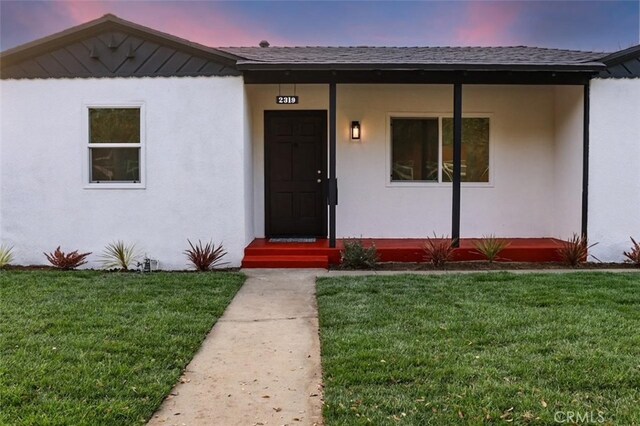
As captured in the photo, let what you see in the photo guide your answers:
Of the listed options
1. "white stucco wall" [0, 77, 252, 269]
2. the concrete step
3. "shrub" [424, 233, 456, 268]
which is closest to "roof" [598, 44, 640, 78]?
"shrub" [424, 233, 456, 268]

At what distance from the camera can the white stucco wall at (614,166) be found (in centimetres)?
845

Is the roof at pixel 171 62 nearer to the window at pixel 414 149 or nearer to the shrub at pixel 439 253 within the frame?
Answer: the window at pixel 414 149

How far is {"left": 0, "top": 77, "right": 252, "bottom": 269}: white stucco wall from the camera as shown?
822cm

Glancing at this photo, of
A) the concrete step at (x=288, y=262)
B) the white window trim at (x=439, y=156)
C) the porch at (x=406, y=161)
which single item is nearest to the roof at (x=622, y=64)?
the porch at (x=406, y=161)

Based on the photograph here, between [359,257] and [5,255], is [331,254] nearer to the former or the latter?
[359,257]

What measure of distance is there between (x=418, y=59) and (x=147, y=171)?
16.0 ft

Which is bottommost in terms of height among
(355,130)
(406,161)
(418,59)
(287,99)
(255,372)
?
(255,372)

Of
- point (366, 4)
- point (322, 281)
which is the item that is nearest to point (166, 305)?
point (322, 281)

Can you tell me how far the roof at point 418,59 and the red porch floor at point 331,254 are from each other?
2.93 meters

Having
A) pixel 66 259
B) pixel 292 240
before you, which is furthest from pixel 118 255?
pixel 292 240

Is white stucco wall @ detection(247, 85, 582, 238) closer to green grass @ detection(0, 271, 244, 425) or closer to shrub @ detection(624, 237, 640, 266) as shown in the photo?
shrub @ detection(624, 237, 640, 266)

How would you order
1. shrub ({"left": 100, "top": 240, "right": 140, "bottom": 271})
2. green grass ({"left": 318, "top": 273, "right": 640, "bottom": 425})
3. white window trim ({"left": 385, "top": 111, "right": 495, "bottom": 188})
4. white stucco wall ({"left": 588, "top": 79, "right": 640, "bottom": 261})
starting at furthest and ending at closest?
1. white window trim ({"left": 385, "top": 111, "right": 495, "bottom": 188})
2. white stucco wall ({"left": 588, "top": 79, "right": 640, "bottom": 261})
3. shrub ({"left": 100, "top": 240, "right": 140, "bottom": 271})
4. green grass ({"left": 318, "top": 273, "right": 640, "bottom": 425})

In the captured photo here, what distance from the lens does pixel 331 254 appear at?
8273 mm

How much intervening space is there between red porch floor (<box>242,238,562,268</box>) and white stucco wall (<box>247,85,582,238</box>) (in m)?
1.11
